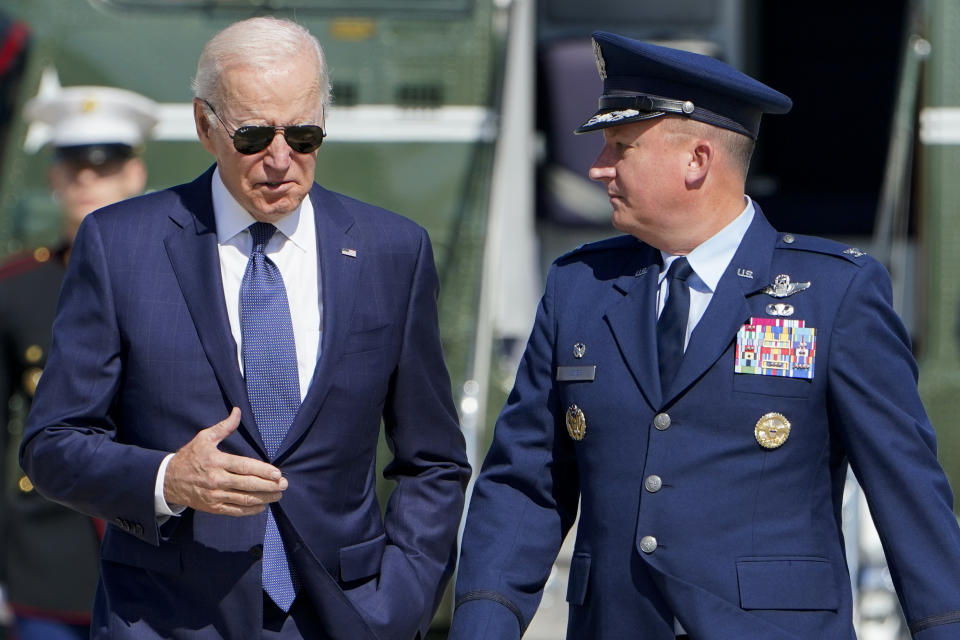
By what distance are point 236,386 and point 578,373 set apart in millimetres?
609

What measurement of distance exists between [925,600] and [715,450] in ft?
1.38

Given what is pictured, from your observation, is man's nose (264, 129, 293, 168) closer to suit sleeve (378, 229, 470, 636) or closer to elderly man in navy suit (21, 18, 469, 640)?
elderly man in navy suit (21, 18, 469, 640)

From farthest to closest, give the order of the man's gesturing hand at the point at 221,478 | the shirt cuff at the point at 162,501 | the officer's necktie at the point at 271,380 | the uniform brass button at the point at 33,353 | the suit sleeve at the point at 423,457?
the uniform brass button at the point at 33,353 → the suit sleeve at the point at 423,457 → the officer's necktie at the point at 271,380 → the shirt cuff at the point at 162,501 → the man's gesturing hand at the point at 221,478

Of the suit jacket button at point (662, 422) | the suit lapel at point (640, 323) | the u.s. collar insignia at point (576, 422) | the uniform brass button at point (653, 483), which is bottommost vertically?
the uniform brass button at point (653, 483)

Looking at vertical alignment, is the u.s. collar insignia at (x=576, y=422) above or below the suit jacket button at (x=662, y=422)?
below

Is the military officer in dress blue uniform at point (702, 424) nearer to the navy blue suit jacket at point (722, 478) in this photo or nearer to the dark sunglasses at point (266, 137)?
the navy blue suit jacket at point (722, 478)

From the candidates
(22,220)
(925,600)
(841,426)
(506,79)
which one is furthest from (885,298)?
(22,220)

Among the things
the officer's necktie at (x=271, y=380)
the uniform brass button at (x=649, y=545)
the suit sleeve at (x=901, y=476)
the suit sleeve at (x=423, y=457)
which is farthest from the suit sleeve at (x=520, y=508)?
the suit sleeve at (x=901, y=476)

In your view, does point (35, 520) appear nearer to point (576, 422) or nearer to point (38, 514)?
point (38, 514)

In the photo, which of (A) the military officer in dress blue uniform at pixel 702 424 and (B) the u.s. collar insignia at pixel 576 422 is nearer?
(A) the military officer in dress blue uniform at pixel 702 424

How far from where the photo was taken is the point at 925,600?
256cm

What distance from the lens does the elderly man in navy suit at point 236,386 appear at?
2.69m

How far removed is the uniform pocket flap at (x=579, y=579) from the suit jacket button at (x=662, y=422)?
0.27 m

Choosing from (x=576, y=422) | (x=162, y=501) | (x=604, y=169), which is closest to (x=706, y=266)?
(x=604, y=169)
